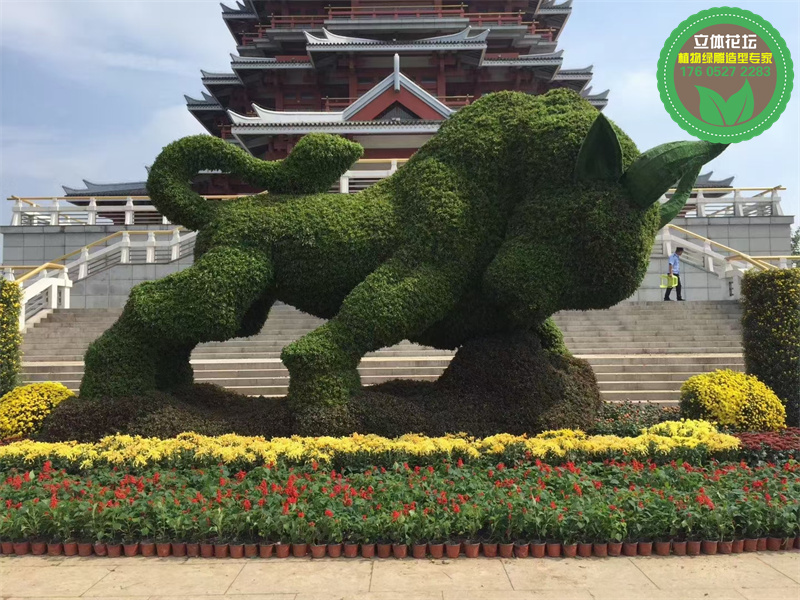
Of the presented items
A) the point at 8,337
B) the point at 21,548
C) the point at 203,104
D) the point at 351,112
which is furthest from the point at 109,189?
the point at 21,548

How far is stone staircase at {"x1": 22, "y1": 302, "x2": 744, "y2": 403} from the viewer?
11.7 metres

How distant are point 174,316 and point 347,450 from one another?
2617 millimetres

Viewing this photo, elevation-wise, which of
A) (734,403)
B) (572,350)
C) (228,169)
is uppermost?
(228,169)

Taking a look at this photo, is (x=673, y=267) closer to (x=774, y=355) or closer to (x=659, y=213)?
(x=774, y=355)

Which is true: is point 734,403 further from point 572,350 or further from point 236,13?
point 236,13

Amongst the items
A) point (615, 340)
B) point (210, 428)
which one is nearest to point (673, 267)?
point (615, 340)

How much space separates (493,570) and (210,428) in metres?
4.21

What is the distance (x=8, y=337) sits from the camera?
10.1 metres

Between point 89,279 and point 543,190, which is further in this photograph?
point 89,279

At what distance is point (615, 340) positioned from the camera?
14102mm

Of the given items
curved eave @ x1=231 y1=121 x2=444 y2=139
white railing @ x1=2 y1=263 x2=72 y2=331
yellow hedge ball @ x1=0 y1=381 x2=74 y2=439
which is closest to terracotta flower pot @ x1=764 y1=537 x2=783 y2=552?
yellow hedge ball @ x1=0 y1=381 x2=74 y2=439

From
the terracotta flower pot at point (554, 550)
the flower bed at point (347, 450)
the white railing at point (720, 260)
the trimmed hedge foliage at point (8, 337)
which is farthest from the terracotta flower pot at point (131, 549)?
the white railing at point (720, 260)

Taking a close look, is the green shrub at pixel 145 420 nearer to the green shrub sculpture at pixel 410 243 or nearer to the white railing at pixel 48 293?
the green shrub sculpture at pixel 410 243

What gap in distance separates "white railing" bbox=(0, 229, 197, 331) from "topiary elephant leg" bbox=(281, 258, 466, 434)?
33.2 ft
